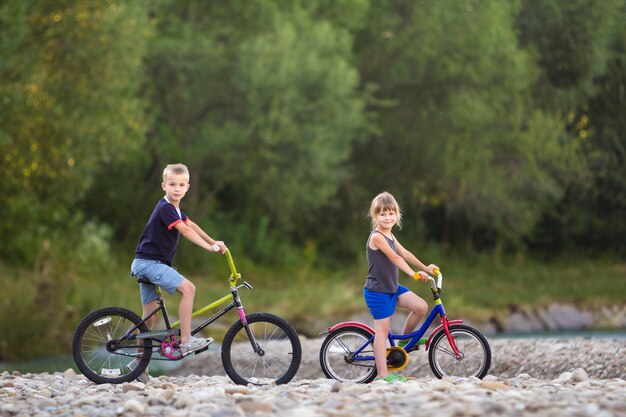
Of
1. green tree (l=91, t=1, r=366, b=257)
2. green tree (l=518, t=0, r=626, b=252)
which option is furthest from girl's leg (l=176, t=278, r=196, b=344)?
green tree (l=518, t=0, r=626, b=252)

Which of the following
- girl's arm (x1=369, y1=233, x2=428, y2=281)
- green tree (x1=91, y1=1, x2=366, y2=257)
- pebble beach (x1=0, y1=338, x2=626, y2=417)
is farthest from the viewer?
green tree (x1=91, y1=1, x2=366, y2=257)

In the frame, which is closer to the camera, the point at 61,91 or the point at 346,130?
the point at 61,91

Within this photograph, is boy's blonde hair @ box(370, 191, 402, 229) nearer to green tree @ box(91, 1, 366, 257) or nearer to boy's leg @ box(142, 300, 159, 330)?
boy's leg @ box(142, 300, 159, 330)

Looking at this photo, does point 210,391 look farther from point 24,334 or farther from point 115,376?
point 24,334

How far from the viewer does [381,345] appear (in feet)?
31.7

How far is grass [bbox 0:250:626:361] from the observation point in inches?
850

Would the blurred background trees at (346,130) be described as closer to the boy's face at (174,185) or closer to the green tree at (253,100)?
the green tree at (253,100)

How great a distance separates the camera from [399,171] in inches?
1495

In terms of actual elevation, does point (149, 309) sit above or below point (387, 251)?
below

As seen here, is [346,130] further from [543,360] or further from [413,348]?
[413,348]

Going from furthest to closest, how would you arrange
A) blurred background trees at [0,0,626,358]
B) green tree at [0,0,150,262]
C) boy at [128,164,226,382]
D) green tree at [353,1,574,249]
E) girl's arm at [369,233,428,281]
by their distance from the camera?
green tree at [353,1,574,249], blurred background trees at [0,0,626,358], green tree at [0,0,150,262], boy at [128,164,226,382], girl's arm at [369,233,428,281]

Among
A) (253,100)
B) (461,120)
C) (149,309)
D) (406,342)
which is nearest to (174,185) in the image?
(149,309)

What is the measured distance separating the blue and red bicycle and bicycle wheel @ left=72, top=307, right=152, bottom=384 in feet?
5.72

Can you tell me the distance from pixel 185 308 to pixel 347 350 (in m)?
1.59
